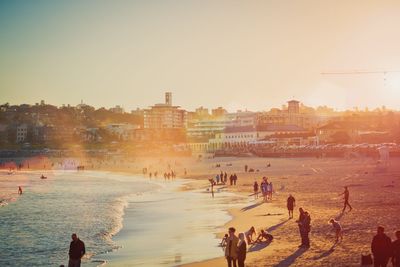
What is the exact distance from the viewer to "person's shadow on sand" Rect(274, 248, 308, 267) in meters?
14.9

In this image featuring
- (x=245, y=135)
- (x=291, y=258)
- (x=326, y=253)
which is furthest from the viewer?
(x=245, y=135)

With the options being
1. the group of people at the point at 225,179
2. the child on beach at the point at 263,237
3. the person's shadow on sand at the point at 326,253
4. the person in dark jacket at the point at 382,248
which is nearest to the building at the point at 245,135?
the group of people at the point at 225,179

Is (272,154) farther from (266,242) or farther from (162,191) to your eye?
(266,242)

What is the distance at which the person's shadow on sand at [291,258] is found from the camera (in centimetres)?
1493

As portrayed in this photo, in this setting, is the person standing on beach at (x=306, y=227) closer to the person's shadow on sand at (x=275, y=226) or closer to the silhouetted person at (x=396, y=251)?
the person's shadow on sand at (x=275, y=226)

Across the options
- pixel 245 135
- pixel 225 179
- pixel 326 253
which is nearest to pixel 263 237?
pixel 326 253

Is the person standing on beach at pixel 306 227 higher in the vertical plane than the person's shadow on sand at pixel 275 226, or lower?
higher

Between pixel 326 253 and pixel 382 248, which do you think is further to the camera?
pixel 326 253

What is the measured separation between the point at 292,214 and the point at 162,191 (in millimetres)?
24475

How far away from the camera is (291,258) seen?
615 inches

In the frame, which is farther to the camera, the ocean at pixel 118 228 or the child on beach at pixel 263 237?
the child on beach at pixel 263 237

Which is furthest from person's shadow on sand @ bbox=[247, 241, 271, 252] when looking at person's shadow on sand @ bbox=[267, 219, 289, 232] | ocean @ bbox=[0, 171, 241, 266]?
person's shadow on sand @ bbox=[267, 219, 289, 232]

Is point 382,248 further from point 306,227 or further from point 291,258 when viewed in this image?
point 306,227

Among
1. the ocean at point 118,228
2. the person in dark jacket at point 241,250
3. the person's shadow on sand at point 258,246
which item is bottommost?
the ocean at point 118,228
